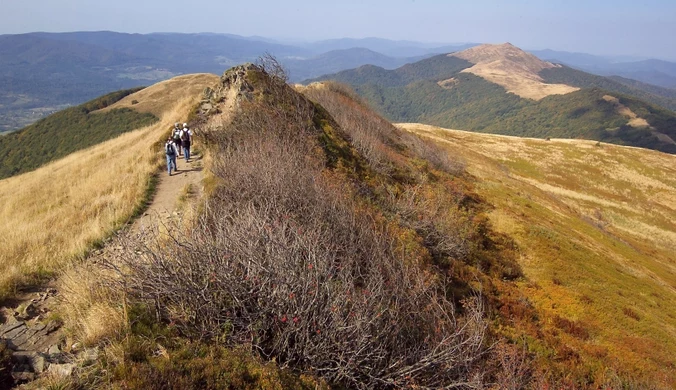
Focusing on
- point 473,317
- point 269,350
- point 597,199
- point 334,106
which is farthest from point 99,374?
point 597,199

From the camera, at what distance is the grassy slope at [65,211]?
7199mm

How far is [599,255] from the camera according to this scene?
71.4ft

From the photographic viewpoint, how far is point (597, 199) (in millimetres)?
45844

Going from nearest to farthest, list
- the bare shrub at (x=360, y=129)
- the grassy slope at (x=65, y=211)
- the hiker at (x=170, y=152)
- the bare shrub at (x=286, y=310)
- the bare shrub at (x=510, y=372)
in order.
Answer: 1. the bare shrub at (x=286, y=310)
2. the bare shrub at (x=510, y=372)
3. the grassy slope at (x=65, y=211)
4. the hiker at (x=170, y=152)
5. the bare shrub at (x=360, y=129)

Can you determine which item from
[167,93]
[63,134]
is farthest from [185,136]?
[63,134]

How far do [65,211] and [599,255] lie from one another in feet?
89.7

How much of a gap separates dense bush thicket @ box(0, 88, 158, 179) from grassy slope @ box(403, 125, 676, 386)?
61.2 metres

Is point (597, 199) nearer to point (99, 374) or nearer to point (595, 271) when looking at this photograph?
point (595, 271)

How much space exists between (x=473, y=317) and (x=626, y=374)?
282 inches

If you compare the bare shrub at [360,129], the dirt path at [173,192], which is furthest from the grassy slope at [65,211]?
the bare shrub at [360,129]

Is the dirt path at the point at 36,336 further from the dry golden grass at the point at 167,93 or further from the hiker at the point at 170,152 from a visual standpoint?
the dry golden grass at the point at 167,93

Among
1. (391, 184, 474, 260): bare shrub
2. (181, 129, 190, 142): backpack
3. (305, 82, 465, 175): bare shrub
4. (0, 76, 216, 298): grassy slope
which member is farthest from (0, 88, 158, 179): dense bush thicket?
(391, 184, 474, 260): bare shrub

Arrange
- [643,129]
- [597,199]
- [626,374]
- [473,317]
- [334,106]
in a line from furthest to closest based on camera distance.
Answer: [643,129]
[597,199]
[334,106]
[626,374]
[473,317]

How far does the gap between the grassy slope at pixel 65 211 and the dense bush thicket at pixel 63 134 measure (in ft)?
168
